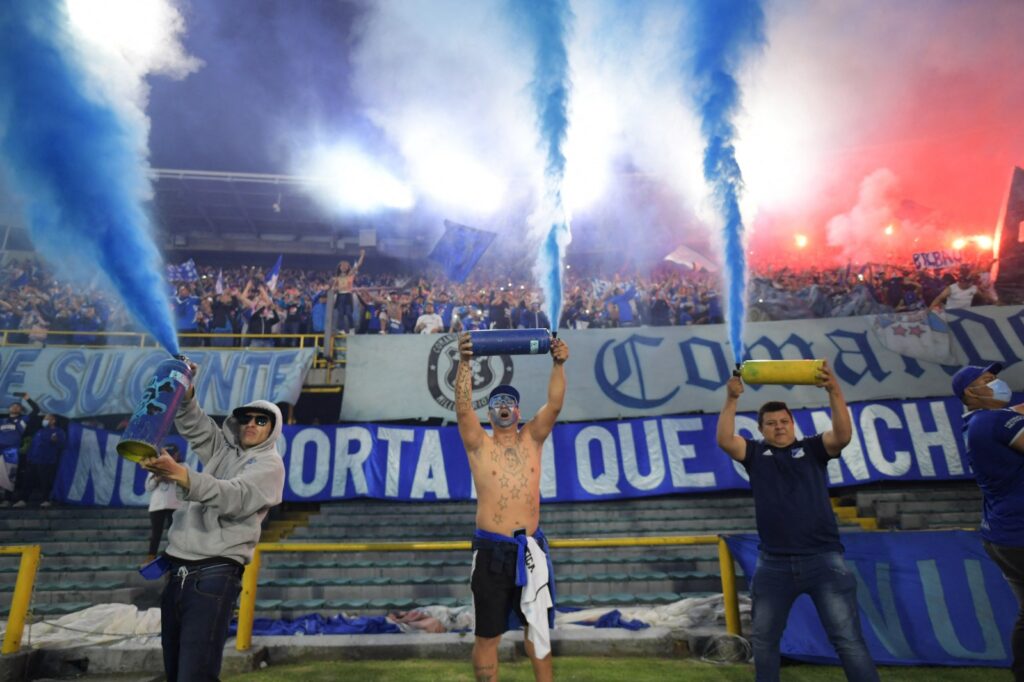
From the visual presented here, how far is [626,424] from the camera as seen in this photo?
11453 mm

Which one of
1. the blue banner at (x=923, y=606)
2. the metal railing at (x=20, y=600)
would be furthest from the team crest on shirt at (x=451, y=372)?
the metal railing at (x=20, y=600)

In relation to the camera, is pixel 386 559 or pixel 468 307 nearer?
pixel 386 559

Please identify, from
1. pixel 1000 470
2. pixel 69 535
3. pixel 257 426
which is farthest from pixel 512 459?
pixel 69 535

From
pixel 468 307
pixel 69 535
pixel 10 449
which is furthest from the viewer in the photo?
pixel 468 307

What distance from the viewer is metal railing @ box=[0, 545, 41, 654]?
477 centimetres

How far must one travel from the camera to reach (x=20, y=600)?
190 inches

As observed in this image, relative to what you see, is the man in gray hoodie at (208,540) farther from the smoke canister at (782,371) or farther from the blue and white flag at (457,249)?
the blue and white flag at (457,249)

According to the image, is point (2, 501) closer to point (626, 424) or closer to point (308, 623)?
point (308, 623)

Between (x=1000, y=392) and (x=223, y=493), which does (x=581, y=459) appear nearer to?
(x=1000, y=392)

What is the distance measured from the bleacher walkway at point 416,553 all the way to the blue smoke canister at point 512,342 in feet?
15.9

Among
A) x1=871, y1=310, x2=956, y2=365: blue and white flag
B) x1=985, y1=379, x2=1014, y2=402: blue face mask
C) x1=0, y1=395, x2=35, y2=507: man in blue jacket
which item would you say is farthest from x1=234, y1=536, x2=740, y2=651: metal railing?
x1=0, y1=395, x2=35, y2=507: man in blue jacket

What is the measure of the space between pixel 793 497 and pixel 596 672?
7.47ft

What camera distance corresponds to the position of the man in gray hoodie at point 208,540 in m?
2.68

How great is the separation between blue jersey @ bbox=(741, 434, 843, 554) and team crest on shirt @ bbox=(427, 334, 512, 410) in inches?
324
